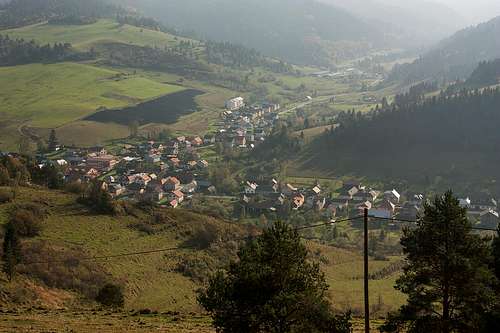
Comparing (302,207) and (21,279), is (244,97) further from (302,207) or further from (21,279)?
(21,279)

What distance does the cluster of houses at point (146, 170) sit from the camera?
81562 mm

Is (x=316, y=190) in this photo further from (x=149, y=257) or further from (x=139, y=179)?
(x=149, y=257)

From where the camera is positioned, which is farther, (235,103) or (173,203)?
(235,103)

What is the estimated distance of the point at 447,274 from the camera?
1593 centimetres

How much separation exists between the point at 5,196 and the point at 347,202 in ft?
161

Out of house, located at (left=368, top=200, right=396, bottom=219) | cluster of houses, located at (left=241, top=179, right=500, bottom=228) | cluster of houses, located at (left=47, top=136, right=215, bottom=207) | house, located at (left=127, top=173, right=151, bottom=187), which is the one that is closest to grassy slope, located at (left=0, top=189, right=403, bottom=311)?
house, located at (left=368, top=200, right=396, bottom=219)

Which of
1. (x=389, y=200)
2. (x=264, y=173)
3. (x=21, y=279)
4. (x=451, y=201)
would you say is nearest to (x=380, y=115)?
(x=264, y=173)

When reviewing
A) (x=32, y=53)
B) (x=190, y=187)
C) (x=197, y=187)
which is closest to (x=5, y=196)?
(x=190, y=187)

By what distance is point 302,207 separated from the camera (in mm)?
77938

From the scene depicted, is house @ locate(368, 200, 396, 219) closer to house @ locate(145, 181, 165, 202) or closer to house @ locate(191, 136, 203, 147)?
house @ locate(145, 181, 165, 202)

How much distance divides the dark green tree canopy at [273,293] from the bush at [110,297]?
660 inches

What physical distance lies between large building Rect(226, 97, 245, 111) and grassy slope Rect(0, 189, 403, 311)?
10933 centimetres

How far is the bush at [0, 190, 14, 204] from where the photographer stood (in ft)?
149

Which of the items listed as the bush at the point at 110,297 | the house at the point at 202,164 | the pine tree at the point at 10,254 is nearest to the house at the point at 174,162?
the house at the point at 202,164
